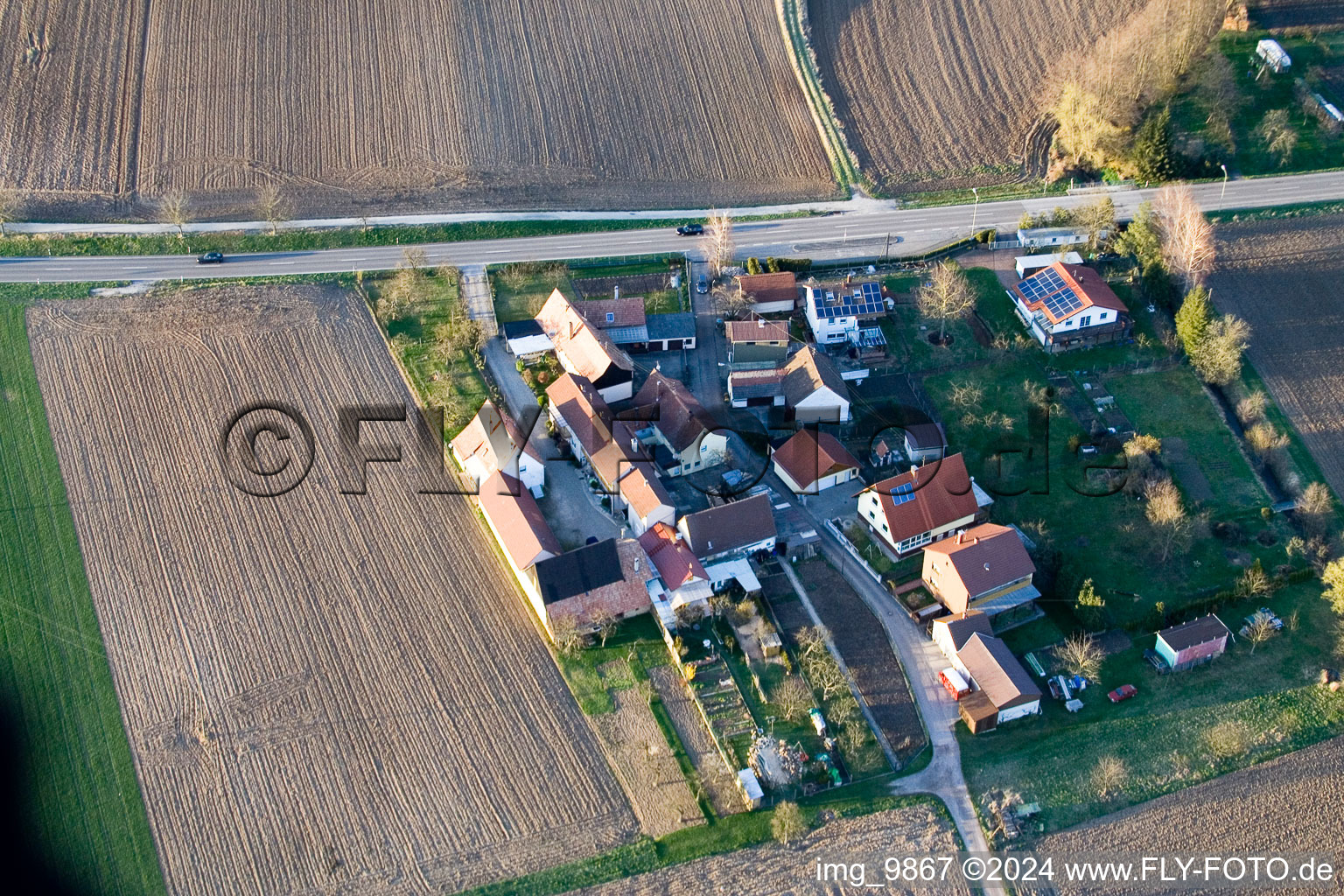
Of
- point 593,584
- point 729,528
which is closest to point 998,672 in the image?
point 729,528

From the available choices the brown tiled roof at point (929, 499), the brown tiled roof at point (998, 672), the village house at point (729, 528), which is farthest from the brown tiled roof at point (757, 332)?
the brown tiled roof at point (998, 672)

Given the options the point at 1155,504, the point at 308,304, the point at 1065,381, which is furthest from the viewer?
the point at 308,304

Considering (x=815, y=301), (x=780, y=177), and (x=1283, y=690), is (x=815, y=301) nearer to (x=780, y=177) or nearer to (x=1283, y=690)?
(x=780, y=177)

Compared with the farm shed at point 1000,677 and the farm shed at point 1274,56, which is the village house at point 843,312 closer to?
the farm shed at point 1000,677

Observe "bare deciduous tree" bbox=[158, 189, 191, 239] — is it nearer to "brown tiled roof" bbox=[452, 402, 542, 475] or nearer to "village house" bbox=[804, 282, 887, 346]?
"brown tiled roof" bbox=[452, 402, 542, 475]

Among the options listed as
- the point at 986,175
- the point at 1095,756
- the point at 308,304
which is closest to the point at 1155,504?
the point at 1095,756
